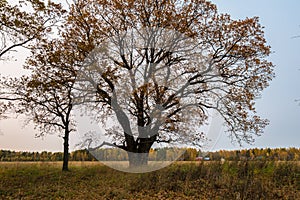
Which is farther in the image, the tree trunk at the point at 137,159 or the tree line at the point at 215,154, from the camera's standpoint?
the tree trunk at the point at 137,159

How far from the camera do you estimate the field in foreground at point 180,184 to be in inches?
393

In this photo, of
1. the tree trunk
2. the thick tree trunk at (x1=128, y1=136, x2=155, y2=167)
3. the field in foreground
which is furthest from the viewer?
the thick tree trunk at (x1=128, y1=136, x2=155, y2=167)

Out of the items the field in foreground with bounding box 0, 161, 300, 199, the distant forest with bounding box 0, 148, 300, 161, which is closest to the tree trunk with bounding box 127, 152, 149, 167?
the distant forest with bounding box 0, 148, 300, 161

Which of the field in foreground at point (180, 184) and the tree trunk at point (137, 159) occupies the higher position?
the tree trunk at point (137, 159)

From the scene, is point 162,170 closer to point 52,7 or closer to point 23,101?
point 23,101

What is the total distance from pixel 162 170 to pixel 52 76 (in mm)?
8072

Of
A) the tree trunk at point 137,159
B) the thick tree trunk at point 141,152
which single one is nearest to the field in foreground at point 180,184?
the tree trunk at point 137,159

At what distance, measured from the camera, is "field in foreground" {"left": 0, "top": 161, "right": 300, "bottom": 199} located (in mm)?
9992

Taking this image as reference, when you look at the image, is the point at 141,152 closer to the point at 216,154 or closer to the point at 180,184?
the point at 216,154

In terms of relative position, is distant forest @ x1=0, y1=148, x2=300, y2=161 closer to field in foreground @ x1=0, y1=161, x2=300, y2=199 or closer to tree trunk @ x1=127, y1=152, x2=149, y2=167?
tree trunk @ x1=127, y1=152, x2=149, y2=167

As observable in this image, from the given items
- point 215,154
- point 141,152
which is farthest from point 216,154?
point 141,152

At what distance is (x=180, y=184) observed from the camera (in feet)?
36.6

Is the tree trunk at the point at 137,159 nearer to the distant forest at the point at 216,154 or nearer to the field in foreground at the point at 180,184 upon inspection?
the distant forest at the point at 216,154

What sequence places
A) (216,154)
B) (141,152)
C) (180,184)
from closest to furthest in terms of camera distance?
(180,184) → (216,154) → (141,152)
